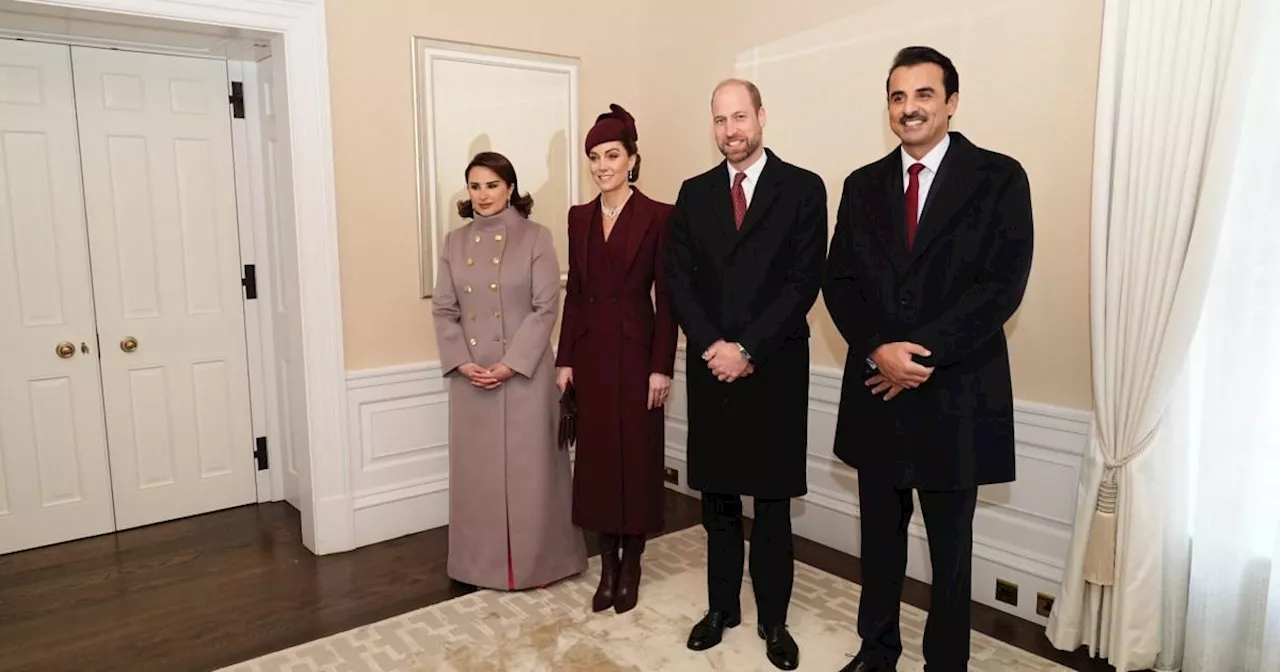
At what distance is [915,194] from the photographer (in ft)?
7.17

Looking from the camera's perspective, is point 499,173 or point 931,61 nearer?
point 931,61

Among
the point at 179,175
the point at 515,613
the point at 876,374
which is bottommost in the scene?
the point at 515,613

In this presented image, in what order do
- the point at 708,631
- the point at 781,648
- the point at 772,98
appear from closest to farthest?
1. the point at 781,648
2. the point at 708,631
3. the point at 772,98

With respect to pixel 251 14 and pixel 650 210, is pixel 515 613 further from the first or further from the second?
pixel 251 14

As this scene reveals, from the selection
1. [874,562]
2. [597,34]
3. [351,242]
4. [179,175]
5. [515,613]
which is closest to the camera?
[874,562]

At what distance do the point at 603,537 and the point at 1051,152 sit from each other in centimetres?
195

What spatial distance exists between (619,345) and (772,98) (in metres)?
1.47

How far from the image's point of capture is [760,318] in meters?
2.34

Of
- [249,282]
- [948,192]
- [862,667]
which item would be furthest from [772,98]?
[249,282]

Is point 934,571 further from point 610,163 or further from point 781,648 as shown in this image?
point 610,163

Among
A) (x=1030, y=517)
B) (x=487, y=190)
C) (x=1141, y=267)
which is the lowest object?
(x=1030, y=517)

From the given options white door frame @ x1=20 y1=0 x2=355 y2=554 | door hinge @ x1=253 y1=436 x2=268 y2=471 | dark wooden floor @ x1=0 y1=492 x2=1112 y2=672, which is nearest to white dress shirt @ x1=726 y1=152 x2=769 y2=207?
dark wooden floor @ x1=0 y1=492 x2=1112 y2=672

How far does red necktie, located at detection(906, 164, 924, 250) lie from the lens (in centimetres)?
217

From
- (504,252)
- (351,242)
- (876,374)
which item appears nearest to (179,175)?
(351,242)
